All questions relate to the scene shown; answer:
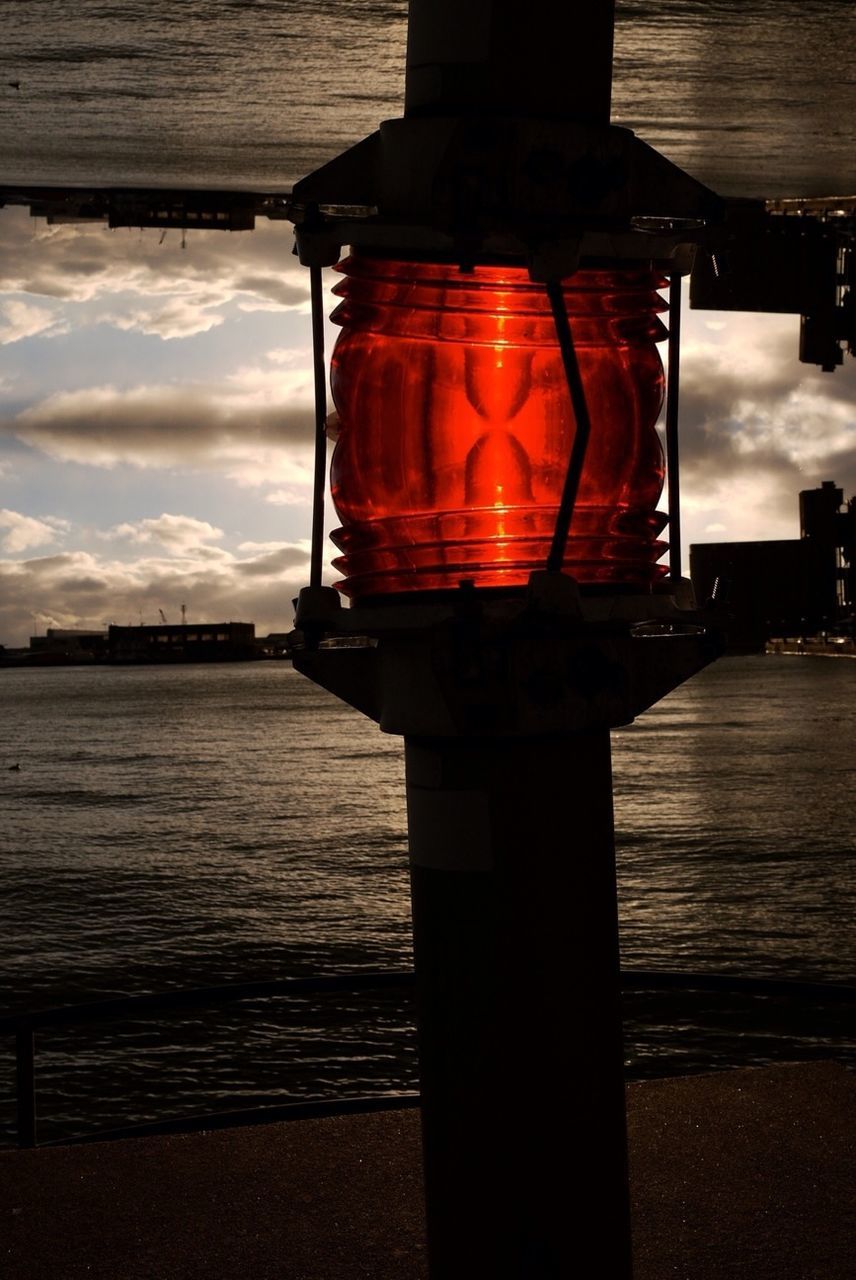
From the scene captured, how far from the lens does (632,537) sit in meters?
1.89

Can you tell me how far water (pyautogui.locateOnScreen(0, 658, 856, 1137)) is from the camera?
113 feet

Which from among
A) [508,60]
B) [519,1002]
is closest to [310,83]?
[508,60]

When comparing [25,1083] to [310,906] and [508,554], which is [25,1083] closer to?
[508,554]

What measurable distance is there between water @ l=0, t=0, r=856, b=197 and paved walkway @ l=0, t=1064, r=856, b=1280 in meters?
8.40

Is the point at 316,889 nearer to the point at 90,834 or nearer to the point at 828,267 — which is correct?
the point at 90,834

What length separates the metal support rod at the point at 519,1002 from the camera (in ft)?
5.89

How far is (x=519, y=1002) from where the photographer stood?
1812mm

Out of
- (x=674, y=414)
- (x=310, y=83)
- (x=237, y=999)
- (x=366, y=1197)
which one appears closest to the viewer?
(x=674, y=414)

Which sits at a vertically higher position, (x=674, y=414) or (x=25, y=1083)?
(x=674, y=414)

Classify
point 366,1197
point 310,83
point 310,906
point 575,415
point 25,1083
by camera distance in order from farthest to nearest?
point 310,906
point 310,83
point 25,1083
point 366,1197
point 575,415

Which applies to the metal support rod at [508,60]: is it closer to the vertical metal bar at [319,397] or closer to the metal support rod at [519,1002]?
the vertical metal bar at [319,397]

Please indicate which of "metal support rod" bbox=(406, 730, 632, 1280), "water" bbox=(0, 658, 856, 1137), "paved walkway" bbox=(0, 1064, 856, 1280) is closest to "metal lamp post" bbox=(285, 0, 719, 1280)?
"metal support rod" bbox=(406, 730, 632, 1280)

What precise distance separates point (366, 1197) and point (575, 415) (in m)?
2.60

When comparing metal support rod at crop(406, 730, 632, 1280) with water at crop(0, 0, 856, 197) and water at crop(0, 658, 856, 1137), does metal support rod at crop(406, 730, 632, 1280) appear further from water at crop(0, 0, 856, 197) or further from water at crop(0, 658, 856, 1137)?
water at crop(0, 658, 856, 1137)
